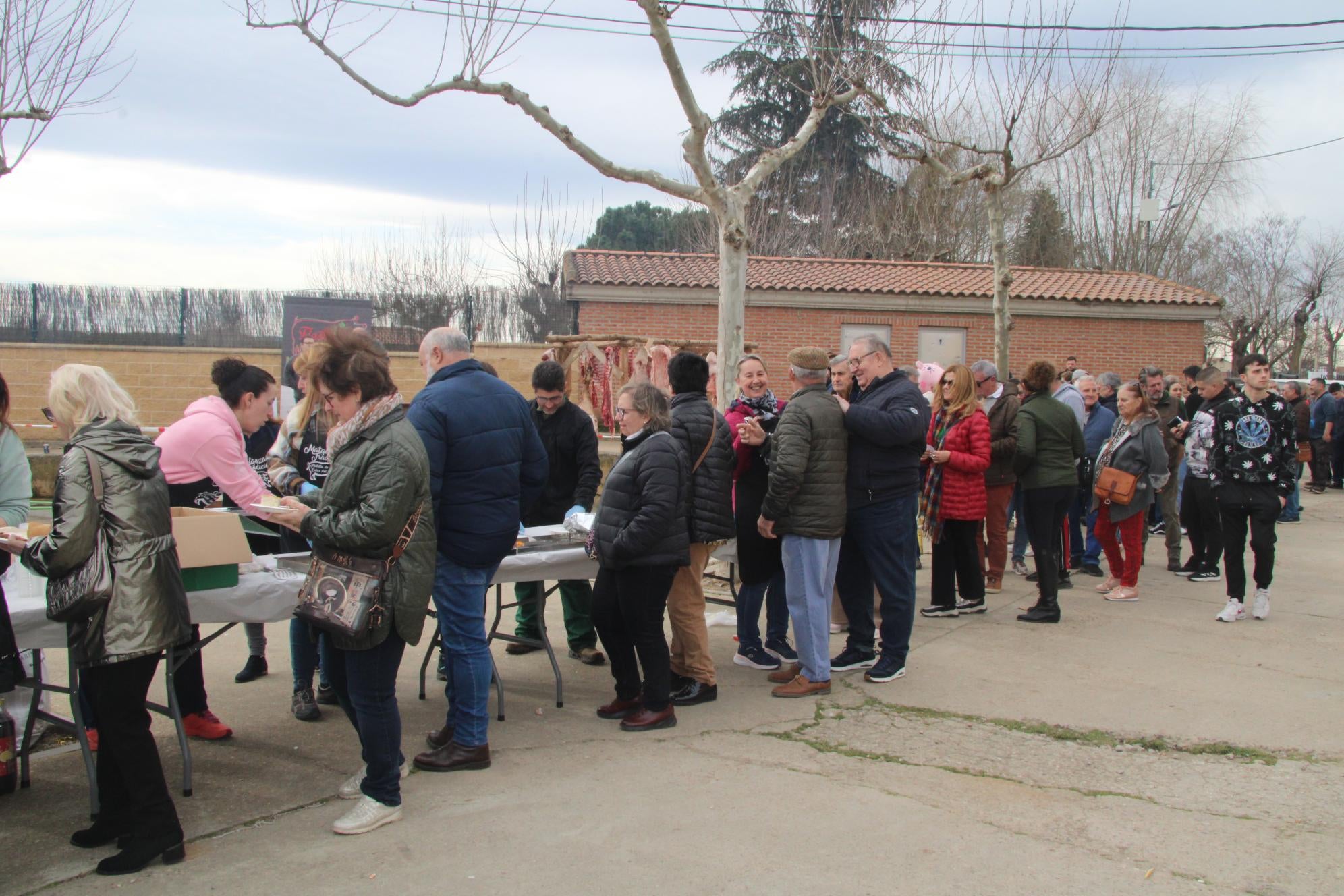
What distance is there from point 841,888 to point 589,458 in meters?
3.38

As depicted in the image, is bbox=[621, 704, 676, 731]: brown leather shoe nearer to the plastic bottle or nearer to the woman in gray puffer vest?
the plastic bottle

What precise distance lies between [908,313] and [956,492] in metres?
18.8

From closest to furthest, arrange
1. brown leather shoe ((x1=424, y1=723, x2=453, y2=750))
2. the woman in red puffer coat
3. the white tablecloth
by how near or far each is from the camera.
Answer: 1. the white tablecloth
2. brown leather shoe ((x1=424, y1=723, x2=453, y2=750))
3. the woman in red puffer coat

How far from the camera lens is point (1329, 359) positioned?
4603 centimetres

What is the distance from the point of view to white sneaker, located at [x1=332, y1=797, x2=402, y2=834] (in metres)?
3.68

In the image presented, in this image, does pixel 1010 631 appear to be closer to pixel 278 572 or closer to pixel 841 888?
pixel 841 888

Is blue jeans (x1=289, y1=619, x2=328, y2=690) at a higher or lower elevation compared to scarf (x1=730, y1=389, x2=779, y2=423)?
lower

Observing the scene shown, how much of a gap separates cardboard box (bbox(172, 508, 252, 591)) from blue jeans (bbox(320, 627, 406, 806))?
0.54 metres

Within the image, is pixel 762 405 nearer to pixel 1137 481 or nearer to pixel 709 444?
pixel 709 444

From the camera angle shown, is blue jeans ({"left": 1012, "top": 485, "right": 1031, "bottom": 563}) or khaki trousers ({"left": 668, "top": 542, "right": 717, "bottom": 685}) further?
blue jeans ({"left": 1012, "top": 485, "right": 1031, "bottom": 563})

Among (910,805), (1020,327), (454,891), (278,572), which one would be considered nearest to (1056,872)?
(910,805)

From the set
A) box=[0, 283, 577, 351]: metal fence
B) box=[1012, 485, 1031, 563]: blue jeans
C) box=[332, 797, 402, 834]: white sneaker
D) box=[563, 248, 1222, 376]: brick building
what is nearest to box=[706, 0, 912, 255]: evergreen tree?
box=[563, 248, 1222, 376]: brick building

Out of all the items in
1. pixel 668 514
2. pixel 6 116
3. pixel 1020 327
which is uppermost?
pixel 6 116

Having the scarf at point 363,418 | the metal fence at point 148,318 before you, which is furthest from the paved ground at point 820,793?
the metal fence at point 148,318
